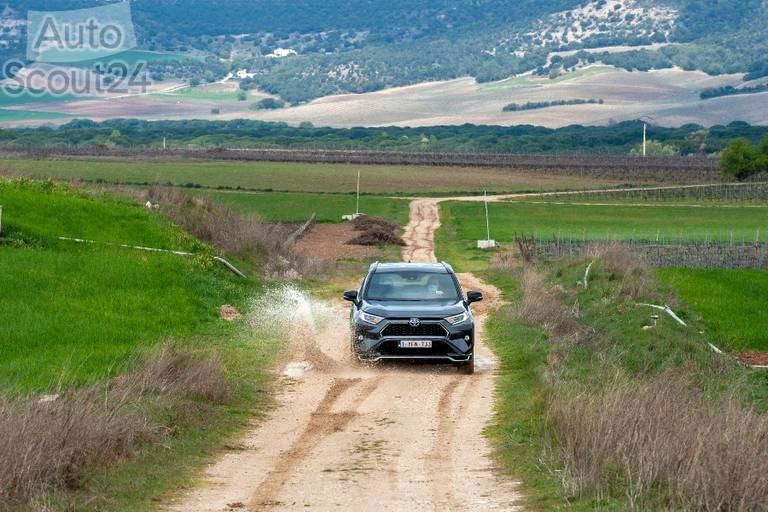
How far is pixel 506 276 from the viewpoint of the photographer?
44.2m

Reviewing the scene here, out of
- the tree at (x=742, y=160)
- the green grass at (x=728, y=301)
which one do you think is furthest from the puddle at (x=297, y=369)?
the tree at (x=742, y=160)

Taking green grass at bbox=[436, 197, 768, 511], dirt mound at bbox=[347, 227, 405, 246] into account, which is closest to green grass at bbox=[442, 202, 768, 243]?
dirt mound at bbox=[347, 227, 405, 246]

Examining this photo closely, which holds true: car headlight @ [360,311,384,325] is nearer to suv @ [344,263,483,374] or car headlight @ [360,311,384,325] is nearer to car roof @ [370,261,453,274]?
suv @ [344,263,483,374]

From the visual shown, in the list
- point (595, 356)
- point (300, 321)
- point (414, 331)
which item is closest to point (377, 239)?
point (300, 321)

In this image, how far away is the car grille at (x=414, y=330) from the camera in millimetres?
23594

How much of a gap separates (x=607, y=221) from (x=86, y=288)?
180ft

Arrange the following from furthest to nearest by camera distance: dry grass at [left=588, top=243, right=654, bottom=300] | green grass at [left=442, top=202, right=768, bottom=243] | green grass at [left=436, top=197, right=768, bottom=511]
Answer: green grass at [left=442, top=202, right=768, bottom=243]
dry grass at [left=588, top=243, right=654, bottom=300]
green grass at [left=436, top=197, right=768, bottom=511]

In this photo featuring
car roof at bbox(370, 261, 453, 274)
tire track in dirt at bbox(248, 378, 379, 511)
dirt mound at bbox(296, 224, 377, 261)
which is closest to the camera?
tire track in dirt at bbox(248, 378, 379, 511)

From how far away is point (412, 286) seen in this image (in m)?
25.5

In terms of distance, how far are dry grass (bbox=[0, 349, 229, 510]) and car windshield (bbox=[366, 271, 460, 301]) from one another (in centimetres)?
656

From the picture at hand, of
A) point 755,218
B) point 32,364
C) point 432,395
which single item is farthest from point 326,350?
point 755,218

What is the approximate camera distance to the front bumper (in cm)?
2356

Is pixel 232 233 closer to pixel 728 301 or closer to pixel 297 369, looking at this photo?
pixel 728 301

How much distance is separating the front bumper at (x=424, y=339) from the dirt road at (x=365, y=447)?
1.11 feet
